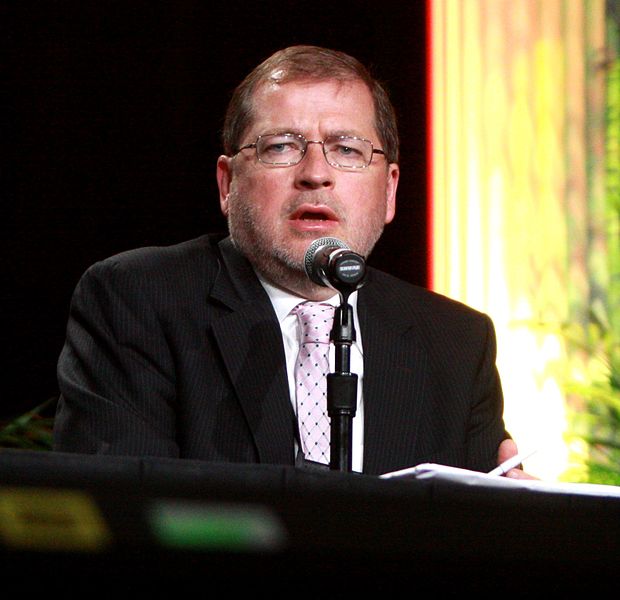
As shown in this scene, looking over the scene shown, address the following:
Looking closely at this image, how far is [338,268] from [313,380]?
1.82 ft

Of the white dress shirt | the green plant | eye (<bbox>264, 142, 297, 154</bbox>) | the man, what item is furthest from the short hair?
the green plant

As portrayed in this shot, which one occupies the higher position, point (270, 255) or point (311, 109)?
point (311, 109)

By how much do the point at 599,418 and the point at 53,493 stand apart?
2845 millimetres

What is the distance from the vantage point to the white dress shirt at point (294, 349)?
2.01m

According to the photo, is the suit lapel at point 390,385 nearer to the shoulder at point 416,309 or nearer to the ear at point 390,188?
the shoulder at point 416,309

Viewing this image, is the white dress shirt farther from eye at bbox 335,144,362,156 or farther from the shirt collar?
eye at bbox 335,144,362,156

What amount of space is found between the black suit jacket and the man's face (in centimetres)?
8

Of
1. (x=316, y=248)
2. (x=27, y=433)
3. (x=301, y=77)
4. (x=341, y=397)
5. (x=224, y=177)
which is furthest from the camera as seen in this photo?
(x=27, y=433)

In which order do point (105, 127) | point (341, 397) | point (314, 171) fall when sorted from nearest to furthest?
1. point (341, 397)
2. point (314, 171)
3. point (105, 127)

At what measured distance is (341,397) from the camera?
1.42 metres

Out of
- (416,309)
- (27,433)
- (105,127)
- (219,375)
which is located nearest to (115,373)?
(219,375)

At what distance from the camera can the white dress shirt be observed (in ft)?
6.58

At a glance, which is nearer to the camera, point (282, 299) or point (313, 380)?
point (313, 380)

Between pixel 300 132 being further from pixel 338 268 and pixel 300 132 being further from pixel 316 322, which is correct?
pixel 338 268
